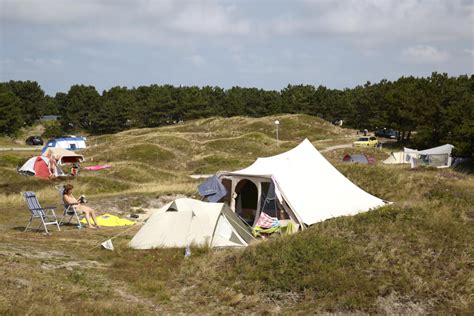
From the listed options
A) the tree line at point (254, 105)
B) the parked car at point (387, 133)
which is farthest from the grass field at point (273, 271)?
the parked car at point (387, 133)

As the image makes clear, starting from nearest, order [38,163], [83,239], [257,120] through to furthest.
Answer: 1. [83,239]
2. [38,163]
3. [257,120]

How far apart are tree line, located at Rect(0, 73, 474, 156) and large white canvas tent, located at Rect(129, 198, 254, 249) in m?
47.4

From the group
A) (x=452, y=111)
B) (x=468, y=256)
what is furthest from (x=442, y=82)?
(x=468, y=256)

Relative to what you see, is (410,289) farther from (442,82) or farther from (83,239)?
(442,82)

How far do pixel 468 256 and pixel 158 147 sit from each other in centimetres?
4928

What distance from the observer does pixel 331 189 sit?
68.1ft

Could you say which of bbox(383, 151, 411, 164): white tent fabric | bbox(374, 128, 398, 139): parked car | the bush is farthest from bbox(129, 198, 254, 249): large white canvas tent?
the bush

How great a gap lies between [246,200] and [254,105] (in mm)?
100960

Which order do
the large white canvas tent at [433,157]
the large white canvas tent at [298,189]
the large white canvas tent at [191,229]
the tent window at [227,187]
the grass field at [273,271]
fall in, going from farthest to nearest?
the large white canvas tent at [433,157] < the tent window at [227,187] < the large white canvas tent at [298,189] < the large white canvas tent at [191,229] < the grass field at [273,271]

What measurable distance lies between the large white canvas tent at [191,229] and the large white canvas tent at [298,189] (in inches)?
107

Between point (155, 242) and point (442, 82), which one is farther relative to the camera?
point (442, 82)

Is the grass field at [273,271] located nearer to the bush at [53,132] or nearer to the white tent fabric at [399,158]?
the white tent fabric at [399,158]

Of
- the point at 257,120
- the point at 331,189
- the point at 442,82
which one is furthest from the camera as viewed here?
the point at 257,120

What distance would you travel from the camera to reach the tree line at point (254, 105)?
6612cm
